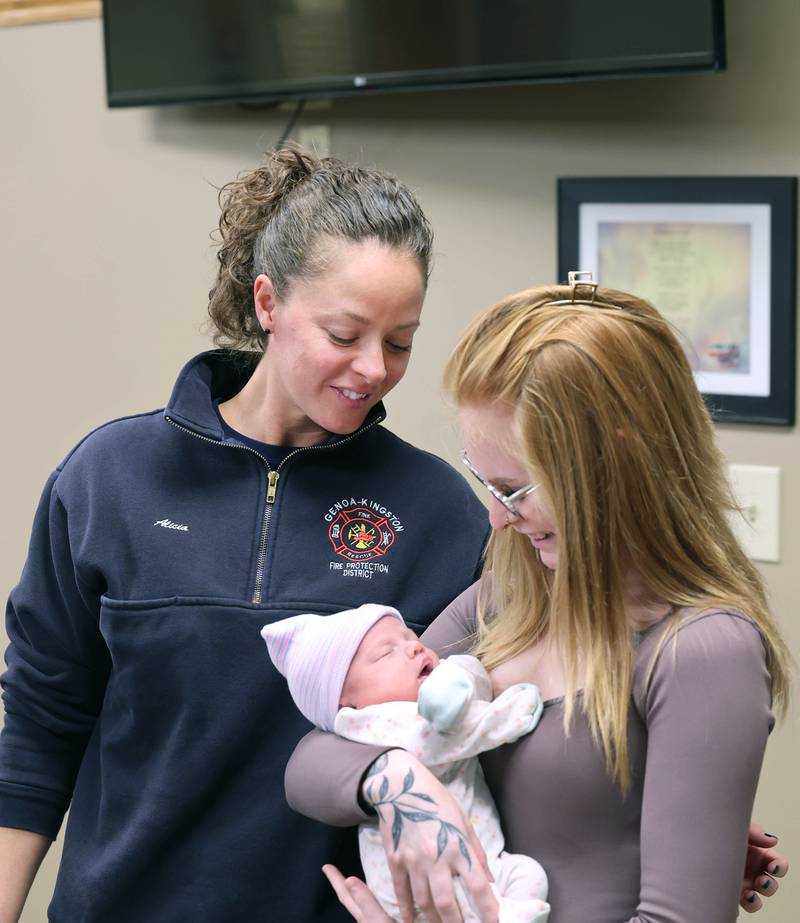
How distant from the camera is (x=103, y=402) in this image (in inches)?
108

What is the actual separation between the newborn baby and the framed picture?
3.24 feet

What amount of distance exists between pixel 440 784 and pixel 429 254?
0.61m

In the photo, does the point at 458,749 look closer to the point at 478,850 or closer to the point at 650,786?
the point at 478,850

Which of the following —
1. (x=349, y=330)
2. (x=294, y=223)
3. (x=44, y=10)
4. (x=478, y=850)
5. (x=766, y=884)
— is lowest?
(x=766, y=884)

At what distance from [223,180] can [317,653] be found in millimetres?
1469

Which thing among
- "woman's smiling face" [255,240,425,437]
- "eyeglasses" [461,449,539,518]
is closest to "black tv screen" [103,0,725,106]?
"woman's smiling face" [255,240,425,437]

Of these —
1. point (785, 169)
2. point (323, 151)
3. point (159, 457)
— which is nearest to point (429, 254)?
point (159, 457)

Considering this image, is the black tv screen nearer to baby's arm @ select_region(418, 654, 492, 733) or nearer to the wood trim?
the wood trim

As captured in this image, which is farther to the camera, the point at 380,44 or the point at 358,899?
the point at 380,44

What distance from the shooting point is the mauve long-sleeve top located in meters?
1.12

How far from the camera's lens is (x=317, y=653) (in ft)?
4.29

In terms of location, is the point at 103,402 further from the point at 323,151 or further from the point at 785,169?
the point at 785,169

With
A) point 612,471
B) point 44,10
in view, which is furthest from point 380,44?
point 612,471

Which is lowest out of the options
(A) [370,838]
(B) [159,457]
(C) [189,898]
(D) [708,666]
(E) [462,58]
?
(C) [189,898]
